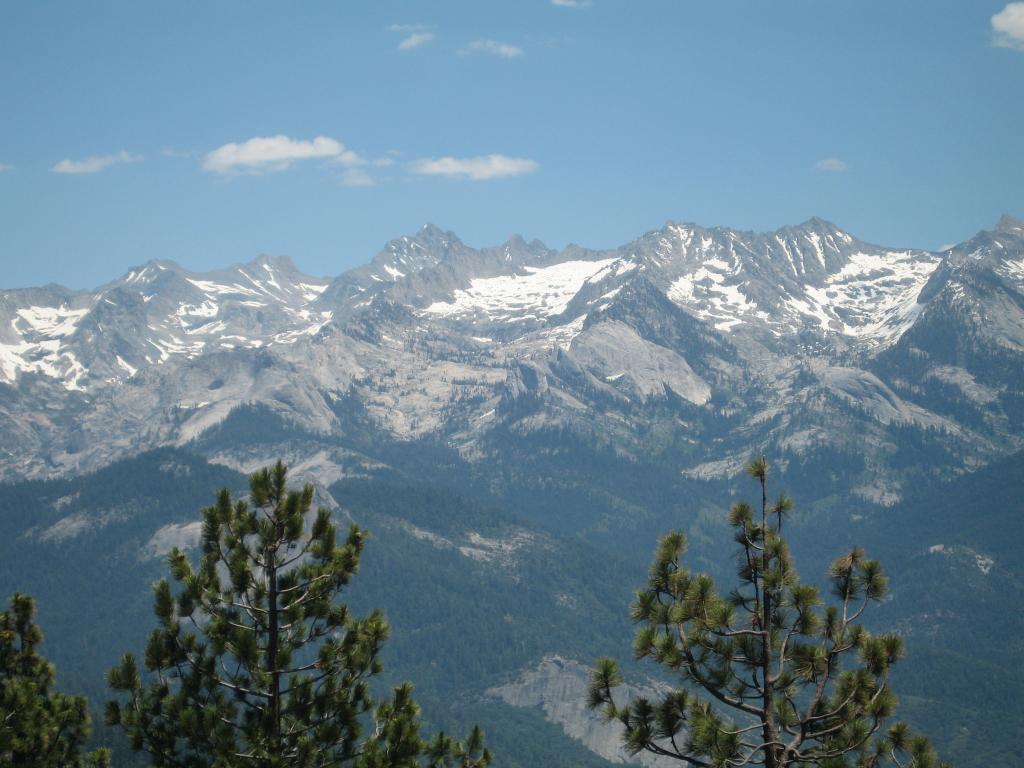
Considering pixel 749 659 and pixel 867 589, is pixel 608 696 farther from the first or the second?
pixel 867 589

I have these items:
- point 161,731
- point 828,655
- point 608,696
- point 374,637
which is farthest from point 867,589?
point 161,731

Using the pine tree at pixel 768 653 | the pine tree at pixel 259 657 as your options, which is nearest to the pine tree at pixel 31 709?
the pine tree at pixel 259 657

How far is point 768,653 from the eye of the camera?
3672 centimetres

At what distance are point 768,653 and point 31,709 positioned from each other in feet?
92.2

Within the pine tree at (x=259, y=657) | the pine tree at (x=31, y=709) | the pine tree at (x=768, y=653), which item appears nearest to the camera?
the pine tree at (x=768, y=653)

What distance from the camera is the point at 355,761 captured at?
44.9m

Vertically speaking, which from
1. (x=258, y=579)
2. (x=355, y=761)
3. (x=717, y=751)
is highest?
(x=258, y=579)

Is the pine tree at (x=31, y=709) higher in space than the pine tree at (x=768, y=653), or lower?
lower

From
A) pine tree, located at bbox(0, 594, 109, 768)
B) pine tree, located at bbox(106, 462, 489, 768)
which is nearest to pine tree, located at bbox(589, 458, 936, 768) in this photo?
pine tree, located at bbox(106, 462, 489, 768)

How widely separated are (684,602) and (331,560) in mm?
14214

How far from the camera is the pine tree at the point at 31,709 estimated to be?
156ft

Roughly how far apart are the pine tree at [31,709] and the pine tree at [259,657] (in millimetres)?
5408

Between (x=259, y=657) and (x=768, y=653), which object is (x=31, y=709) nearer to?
(x=259, y=657)

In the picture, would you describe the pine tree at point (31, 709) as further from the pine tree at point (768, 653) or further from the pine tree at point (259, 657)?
the pine tree at point (768, 653)
